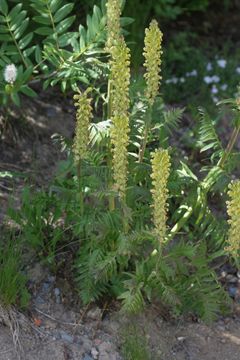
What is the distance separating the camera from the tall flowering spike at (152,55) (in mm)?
3148

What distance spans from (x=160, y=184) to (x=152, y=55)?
1.80 ft

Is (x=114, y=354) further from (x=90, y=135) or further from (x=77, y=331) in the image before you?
(x=90, y=135)

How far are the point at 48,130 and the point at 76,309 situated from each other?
144 centimetres

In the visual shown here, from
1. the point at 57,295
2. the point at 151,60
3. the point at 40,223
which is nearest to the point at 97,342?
the point at 57,295

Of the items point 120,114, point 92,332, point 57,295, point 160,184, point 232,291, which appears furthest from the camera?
point 232,291

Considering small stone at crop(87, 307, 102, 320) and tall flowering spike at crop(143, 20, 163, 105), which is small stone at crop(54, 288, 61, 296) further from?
tall flowering spike at crop(143, 20, 163, 105)

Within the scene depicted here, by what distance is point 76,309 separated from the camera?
3.69m

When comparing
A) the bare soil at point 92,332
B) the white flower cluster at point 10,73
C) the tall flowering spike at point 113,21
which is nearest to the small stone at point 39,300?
the bare soil at point 92,332

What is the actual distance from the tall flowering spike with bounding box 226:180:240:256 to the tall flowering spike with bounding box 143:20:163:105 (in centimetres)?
53

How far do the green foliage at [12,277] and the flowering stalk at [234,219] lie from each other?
951 mm

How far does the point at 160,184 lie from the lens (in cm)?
307

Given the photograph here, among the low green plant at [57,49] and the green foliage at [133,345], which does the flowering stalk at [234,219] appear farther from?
the low green plant at [57,49]

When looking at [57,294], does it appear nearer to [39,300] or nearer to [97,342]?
[39,300]

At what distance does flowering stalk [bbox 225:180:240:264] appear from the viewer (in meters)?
Result: 3.07
